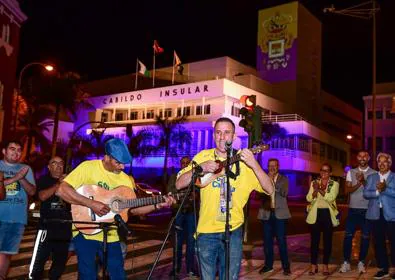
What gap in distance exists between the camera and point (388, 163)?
8.47 metres

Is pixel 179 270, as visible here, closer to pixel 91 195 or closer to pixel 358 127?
pixel 91 195

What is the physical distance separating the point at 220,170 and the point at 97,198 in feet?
5.17

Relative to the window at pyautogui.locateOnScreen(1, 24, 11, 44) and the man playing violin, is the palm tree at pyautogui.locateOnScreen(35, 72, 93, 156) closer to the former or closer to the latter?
the window at pyautogui.locateOnScreen(1, 24, 11, 44)

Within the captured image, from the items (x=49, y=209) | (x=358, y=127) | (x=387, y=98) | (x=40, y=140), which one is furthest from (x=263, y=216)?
(x=358, y=127)

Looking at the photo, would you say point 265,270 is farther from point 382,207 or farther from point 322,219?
point 382,207

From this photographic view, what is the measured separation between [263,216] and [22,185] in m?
4.67

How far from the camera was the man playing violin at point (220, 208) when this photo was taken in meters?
4.32

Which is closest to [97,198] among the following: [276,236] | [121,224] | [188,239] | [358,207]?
[121,224]

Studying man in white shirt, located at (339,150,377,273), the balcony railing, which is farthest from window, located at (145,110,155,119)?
man in white shirt, located at (339,150,377,273)

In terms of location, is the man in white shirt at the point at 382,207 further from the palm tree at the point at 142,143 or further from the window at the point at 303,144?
the window at the point at 303,144

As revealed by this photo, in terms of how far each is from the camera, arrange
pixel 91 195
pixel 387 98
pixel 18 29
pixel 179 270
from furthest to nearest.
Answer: pixel 387 98 → pixel 18 29 → pixel 179 270 → pixel 91 195

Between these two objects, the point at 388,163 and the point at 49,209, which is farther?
the point at 388,163

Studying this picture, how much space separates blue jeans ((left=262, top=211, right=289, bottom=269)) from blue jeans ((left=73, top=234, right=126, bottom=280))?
4606 mm

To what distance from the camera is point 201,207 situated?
14.8 ft
